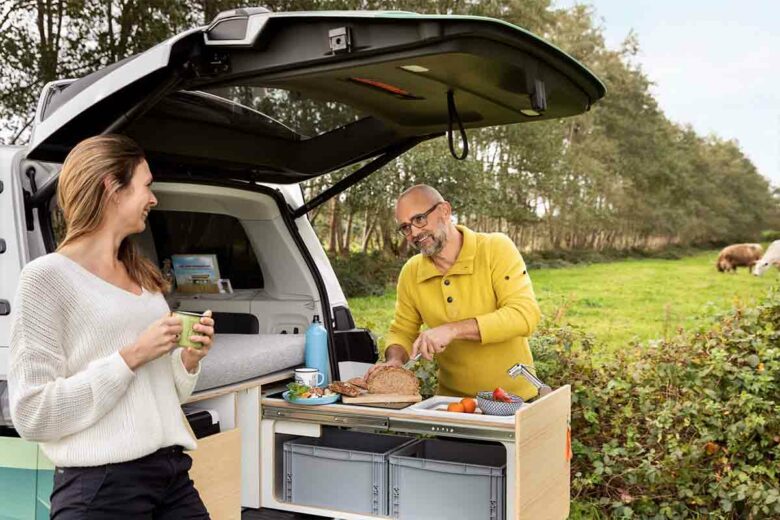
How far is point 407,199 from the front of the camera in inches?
146

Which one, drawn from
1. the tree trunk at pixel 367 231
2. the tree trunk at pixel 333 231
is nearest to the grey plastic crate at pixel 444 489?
the tree trunk at pixel 333 231

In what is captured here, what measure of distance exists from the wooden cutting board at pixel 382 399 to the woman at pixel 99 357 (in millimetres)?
1216

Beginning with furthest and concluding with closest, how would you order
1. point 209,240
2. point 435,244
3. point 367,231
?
point 367,231 < point 209,240 < point 435,244

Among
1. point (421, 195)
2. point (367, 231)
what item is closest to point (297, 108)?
point (421, 195)

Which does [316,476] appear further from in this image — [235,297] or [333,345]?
[235,297]

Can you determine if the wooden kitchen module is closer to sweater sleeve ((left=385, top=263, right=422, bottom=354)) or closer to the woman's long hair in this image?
sweater sleeve ((left=385, top=263, right=422, bottom=354))

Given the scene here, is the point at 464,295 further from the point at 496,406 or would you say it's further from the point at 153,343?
the point at 153,343

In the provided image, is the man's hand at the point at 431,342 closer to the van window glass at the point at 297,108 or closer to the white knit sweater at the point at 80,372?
the van window glass at the point at 297,108

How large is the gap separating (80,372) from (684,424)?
12.9 feet

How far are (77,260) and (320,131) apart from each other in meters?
1.97

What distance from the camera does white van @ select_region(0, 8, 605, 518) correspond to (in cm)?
256

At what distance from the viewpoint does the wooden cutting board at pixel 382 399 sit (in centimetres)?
344

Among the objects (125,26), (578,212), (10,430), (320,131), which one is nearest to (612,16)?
(578,212)

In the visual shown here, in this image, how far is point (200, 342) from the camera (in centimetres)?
226
